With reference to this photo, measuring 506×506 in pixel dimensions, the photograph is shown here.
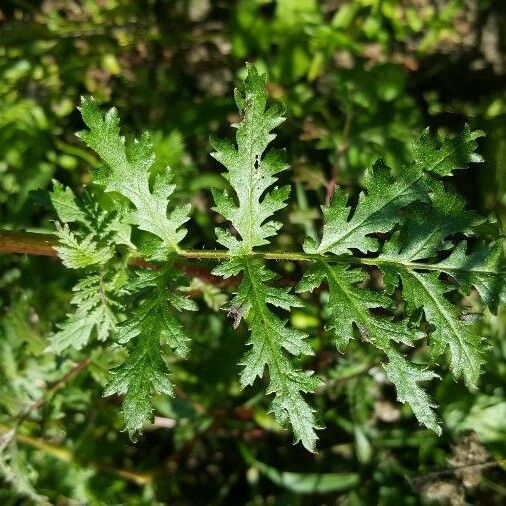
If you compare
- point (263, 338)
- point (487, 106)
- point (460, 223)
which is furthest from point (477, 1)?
point (263, 338)

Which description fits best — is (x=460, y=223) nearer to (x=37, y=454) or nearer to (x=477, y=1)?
(x=37, y=454)

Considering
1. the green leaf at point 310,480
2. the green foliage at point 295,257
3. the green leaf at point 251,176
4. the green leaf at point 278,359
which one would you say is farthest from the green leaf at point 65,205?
the green leaf at point 310,480

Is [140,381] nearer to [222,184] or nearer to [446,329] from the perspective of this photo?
[446,329]

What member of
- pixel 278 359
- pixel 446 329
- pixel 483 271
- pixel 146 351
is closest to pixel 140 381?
pixel 146 351

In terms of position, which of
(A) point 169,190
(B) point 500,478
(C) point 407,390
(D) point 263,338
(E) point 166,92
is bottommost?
(B) point 500,478

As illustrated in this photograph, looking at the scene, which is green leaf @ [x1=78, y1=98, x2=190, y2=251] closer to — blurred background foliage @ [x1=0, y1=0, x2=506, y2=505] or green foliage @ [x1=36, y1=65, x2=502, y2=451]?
green foliage @ [x1=36, y1=65, x2=502, y2=451]

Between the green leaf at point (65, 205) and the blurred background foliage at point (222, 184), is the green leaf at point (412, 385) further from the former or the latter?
the green leaf at point (65, 205)

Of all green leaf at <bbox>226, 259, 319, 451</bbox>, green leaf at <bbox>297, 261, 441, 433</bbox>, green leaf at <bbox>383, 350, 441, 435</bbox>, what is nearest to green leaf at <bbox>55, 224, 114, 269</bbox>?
green leaf at <bbox>226, 259, 319, 451</bbox>
